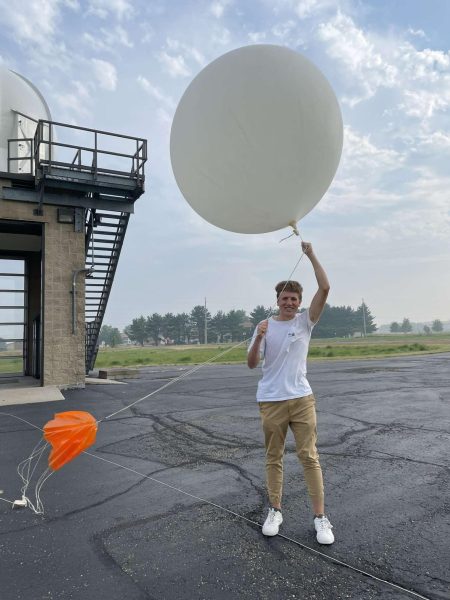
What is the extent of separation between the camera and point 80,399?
971cm

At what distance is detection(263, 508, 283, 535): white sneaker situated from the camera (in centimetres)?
292

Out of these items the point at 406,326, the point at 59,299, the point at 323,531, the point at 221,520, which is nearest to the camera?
the point at 323,531

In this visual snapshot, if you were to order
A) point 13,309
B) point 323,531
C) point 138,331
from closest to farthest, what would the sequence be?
point 323,531
point 13,309
point 138,331

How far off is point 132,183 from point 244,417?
737 cm

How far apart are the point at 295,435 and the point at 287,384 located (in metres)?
0.38

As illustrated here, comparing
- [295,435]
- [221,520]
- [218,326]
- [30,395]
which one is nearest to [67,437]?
[221,520]

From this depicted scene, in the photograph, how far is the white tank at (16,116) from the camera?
41.1ft

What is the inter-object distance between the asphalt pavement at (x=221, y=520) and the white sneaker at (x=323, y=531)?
2.0 inches

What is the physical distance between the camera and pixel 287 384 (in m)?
3.07

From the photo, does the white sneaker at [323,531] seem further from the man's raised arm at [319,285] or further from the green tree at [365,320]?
→ the green tree at [365,320]

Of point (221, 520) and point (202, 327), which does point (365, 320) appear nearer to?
point (202, 327)

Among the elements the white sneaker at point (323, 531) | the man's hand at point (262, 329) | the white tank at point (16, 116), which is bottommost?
the white sneaker at point (323, 531)

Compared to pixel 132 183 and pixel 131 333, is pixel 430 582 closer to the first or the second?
pixel 132 183

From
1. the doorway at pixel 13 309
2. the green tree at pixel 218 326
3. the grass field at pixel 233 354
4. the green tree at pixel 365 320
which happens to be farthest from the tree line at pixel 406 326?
the doorway at pixel 13 309
